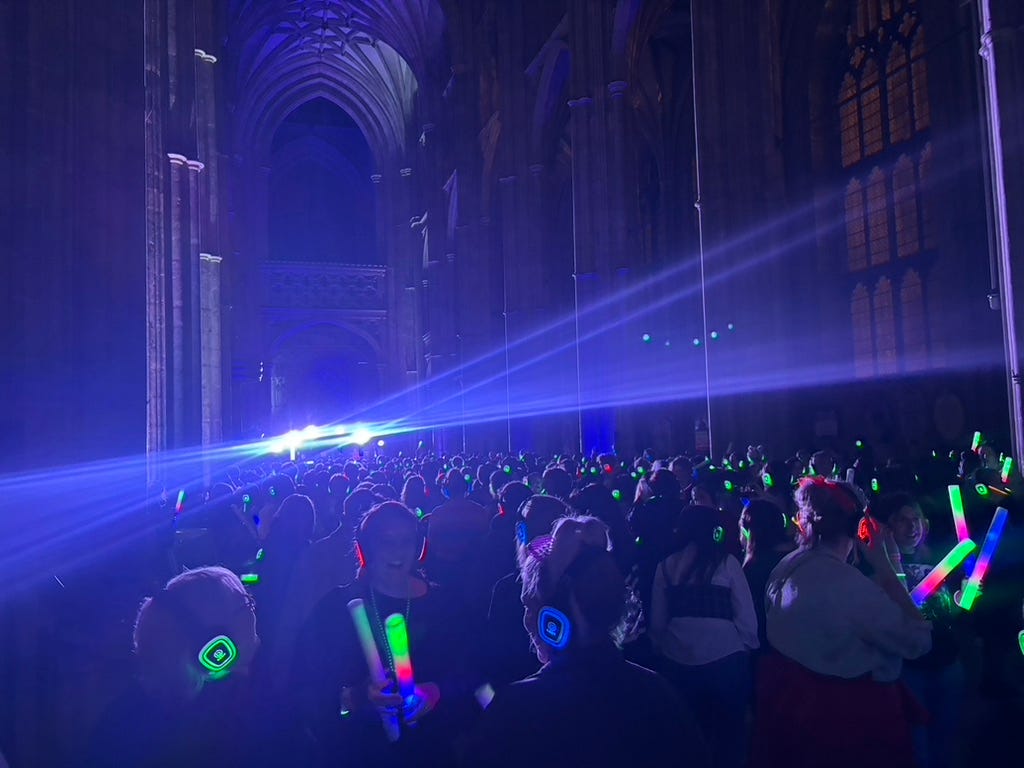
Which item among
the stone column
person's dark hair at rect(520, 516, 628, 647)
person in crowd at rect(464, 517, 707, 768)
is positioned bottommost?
person in crowd at rect(464, 517, 707, 768)

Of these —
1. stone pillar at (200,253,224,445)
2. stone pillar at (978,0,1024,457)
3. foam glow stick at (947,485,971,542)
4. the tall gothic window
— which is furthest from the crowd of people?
stone pillar at (200,253,224,445)

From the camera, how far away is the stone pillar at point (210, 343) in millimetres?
28969

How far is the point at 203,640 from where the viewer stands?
2.48 m

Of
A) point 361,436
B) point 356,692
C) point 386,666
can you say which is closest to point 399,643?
point 386,666

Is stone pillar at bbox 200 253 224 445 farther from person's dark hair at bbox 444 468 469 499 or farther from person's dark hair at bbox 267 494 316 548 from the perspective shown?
person's dark hair at bbox 267 494 316 548

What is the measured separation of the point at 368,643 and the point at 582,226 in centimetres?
2086

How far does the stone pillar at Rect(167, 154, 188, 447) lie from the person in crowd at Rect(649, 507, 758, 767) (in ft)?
55.1

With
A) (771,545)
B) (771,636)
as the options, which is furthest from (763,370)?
(771,636)

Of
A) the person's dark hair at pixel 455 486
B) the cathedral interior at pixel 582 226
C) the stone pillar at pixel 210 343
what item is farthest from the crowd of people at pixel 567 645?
the stone pillar at pixel 210 343

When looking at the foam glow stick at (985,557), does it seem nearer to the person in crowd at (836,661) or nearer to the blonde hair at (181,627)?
the person in crowd at (836,661)

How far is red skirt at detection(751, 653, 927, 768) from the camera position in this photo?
10.3 feet

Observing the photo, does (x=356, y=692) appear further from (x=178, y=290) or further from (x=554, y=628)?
(x=178, y=290)

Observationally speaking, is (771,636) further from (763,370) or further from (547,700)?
(763,370)

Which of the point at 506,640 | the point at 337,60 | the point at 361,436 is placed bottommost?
the point at 506,640
